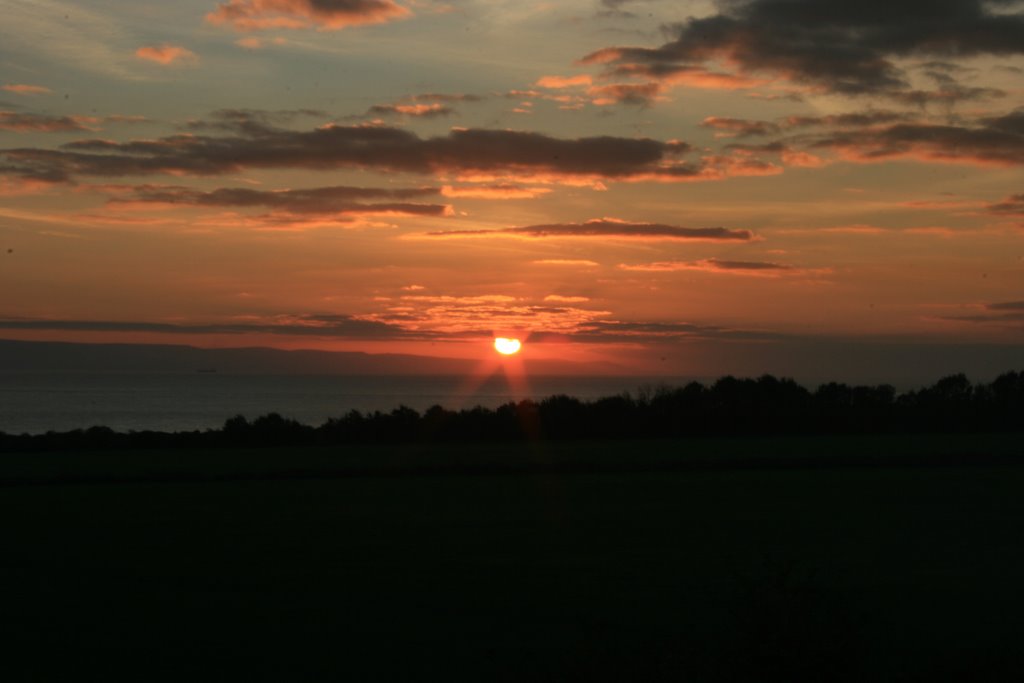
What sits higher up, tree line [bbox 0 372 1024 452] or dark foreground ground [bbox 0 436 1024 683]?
tree line [bbox 0 372 1024 452]

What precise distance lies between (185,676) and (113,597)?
3.33 m

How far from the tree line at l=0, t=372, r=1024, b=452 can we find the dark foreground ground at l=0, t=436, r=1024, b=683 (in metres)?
10.6

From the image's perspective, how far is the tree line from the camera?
36.3 meters

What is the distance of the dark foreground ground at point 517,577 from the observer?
8688 mm

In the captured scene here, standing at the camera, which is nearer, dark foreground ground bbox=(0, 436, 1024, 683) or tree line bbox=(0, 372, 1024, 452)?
dark foreground ground bbox=(0, 436, 1024, 683)

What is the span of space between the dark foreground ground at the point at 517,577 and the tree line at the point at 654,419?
34.8 ft

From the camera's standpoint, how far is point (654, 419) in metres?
40.6

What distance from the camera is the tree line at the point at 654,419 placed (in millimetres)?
36344

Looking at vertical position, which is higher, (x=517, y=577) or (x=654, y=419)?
(x=654, y=419)

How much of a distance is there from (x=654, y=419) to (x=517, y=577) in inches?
1113

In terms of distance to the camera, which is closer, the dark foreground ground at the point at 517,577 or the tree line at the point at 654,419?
the dark foreground ground at the point at 517,577

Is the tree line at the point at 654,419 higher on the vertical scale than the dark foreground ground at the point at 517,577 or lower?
higher

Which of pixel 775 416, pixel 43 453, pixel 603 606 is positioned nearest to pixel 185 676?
pixel 603 606

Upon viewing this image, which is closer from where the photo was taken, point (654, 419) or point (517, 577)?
point (517, 577)
